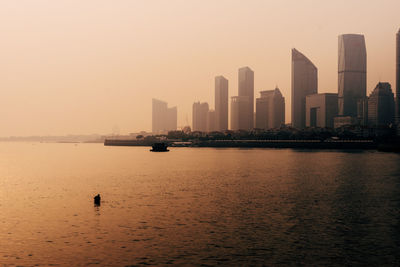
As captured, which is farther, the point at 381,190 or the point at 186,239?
the point at 381,190

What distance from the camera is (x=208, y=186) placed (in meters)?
68.9

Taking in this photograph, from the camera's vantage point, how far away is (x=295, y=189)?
209 feet

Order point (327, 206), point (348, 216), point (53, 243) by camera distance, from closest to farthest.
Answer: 1. point (53, 243)
2. point (348, 216)
3. point (327, 206)

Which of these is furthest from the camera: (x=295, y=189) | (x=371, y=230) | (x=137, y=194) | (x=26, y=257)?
(x=295, y=189)

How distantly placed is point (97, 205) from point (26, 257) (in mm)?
21259

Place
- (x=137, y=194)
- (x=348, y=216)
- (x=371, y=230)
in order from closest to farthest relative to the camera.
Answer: (x=371, y=230)
(x=348, y=216)
(x=137, y=194)

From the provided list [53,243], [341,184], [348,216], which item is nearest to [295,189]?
[341,184]

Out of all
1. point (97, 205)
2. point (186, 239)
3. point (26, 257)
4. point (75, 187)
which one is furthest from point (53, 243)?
point (75, 187)

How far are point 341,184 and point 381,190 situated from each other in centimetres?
917

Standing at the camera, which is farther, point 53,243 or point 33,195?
point 33,195

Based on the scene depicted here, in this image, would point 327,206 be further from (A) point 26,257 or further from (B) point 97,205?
(A) point 26,257

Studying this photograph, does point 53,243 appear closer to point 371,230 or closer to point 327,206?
point 371,230

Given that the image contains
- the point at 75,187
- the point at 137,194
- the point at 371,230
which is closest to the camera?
the point at 371,230

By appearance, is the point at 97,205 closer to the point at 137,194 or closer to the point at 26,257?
the point at 137,194
